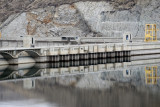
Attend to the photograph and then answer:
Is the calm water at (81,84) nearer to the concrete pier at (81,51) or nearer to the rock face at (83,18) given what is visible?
the concrete pier at (81,51)

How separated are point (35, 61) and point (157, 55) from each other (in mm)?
20237

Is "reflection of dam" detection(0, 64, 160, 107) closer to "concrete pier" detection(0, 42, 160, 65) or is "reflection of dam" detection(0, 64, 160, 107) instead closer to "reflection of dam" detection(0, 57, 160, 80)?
"reflection of dam" detection(0, 57, 160, 80)

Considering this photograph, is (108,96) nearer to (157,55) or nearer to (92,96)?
(92,96)

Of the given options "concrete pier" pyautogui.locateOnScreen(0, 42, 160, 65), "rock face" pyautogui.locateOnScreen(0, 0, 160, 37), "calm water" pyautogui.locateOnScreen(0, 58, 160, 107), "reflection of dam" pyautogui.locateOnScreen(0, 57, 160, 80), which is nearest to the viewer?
"calm water" pyautogui.locateOnScreen(0, 58, 160, 107)

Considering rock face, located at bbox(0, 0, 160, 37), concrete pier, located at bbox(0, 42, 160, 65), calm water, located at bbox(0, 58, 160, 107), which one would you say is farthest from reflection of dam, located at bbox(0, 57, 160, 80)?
rock face, located at bbox(0, 0, 160, 37)

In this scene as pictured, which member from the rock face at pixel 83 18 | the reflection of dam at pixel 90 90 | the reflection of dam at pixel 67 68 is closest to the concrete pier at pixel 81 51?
the reflection of dam at pixel 67 68

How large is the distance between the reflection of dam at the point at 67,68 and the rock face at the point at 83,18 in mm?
25382

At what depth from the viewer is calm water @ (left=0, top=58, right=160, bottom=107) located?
32625 mm

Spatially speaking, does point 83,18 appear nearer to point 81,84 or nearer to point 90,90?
point 81,84

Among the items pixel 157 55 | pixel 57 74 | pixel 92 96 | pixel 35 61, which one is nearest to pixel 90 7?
pixel 157 55

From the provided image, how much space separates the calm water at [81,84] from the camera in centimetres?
3262

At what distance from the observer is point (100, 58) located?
62.9 metres

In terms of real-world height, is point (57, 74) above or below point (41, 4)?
below

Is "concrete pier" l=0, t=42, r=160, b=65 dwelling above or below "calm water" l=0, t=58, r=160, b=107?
above
